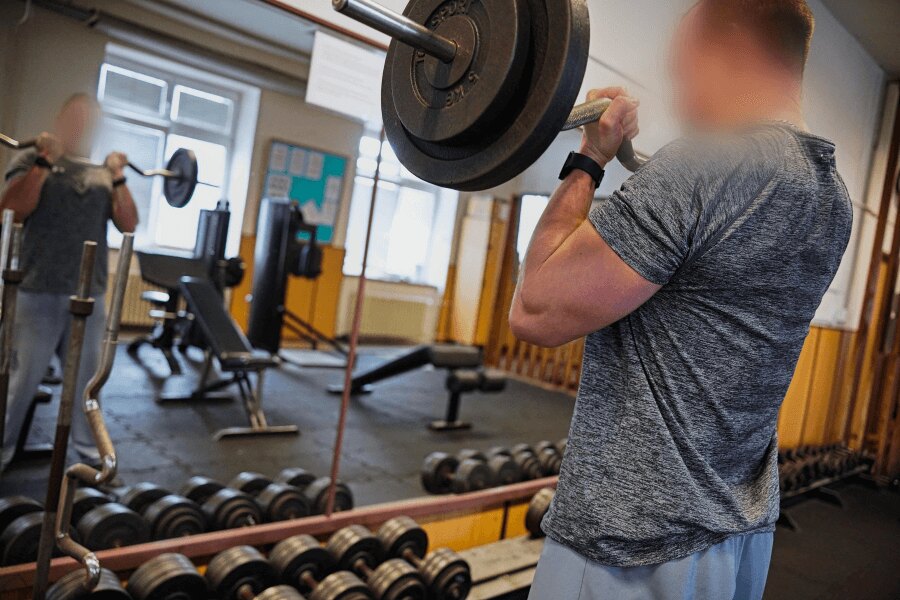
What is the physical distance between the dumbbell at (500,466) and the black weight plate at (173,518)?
1186mm

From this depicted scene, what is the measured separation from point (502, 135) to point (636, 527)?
48 cm

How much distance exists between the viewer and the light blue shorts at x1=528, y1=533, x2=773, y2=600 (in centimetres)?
78

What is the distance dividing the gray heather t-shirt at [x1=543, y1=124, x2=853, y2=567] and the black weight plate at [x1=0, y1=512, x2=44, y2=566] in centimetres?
143

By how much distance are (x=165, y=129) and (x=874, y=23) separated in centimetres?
385

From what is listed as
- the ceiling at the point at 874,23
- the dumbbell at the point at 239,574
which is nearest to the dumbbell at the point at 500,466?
the dumbbell at the point at 239,574

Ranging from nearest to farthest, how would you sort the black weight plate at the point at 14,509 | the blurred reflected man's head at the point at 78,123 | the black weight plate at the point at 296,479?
the black weight plate at the point at 14,509 < the blurred reflected man's head at the point at 78,123 < the black weight plate at the point at 296,479

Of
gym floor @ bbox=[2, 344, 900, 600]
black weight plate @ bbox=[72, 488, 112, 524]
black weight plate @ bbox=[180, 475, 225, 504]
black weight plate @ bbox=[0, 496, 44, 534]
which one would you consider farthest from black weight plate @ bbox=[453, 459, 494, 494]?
black weight plate @ bbox=[0, 496, 44, 534]

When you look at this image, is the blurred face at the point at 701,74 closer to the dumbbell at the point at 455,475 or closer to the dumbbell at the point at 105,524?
the dumbbell at the point at 105,524

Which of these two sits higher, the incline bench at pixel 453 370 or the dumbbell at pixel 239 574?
the incline bench at pixel 453 370

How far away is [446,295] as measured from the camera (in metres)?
3.94

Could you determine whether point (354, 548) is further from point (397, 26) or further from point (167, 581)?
point (397, 26)

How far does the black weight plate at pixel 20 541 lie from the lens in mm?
1600

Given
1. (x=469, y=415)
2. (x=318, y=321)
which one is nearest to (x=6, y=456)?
(x=318, y=321)

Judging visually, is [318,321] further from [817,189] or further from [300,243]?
[817,189]
